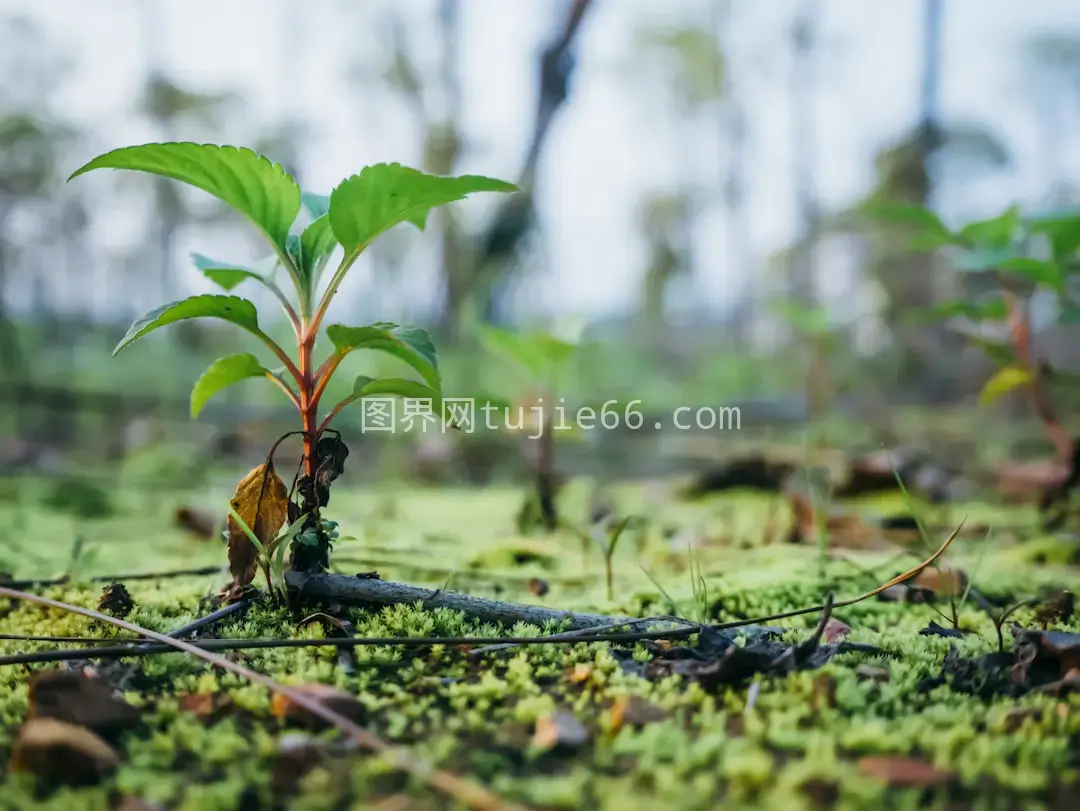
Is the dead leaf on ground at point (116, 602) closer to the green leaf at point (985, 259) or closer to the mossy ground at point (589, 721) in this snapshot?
the mossy ground at point (589, 721)

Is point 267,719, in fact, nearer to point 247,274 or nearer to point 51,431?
point 247,274

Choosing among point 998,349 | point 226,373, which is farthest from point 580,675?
point 998,349

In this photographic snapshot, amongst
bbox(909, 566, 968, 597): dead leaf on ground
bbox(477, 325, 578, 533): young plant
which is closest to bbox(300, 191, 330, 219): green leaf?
bbox(477, 325, 578, 533): young plant

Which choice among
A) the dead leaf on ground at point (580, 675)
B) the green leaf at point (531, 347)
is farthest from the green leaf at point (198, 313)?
the green leaf at point (531, 347)

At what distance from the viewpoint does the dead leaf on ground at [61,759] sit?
665 mm

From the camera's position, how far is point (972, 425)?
4.73 metres

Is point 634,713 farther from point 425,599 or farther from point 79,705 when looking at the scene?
point 79,705

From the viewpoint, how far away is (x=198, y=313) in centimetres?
100

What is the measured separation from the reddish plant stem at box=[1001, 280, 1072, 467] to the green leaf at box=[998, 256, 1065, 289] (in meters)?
0.20

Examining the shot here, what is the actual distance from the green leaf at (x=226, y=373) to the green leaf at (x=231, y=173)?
0.60 ft

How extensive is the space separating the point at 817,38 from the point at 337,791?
1323 cm

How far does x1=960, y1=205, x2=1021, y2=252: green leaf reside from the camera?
196 cm

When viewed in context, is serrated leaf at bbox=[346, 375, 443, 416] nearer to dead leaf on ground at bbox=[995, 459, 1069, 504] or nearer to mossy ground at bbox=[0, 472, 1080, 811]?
mossy ground at bbox=[0, 472, 1080, 811]

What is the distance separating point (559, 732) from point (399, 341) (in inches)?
20.7
